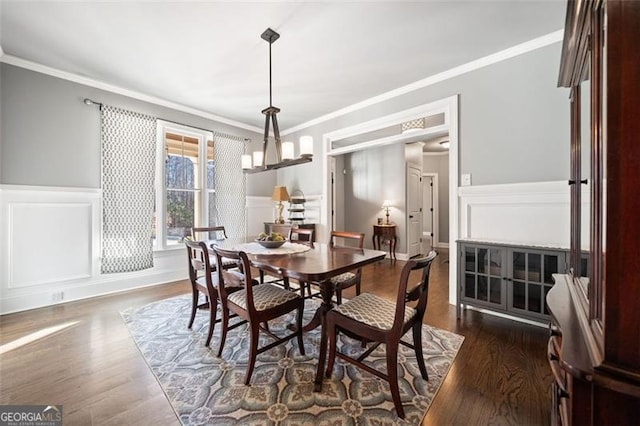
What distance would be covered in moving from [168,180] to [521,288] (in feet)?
14.9

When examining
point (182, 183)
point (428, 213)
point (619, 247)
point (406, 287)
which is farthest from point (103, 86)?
point (428, 213)

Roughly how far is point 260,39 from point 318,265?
85.2 inches

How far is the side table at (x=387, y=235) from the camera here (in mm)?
5457

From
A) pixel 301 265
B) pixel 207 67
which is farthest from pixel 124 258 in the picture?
pixel 301 265

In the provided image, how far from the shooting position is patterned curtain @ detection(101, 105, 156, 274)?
3260mm

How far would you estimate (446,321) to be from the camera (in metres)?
2.53

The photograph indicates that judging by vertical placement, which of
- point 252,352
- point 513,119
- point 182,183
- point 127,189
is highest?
point 513,119

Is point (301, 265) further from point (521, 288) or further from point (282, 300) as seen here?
point (521, 288)

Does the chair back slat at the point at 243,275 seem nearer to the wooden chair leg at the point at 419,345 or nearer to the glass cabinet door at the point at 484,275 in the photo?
the wooden chair leg at the point at 419,345

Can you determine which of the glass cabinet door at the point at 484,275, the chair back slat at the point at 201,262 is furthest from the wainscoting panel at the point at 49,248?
the glass cabinet door at the point at 484,275

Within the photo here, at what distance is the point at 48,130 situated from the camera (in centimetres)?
293

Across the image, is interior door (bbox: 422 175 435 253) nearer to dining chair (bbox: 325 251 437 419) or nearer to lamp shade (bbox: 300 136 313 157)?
lamp shade (bbox: 300 136 313 157)

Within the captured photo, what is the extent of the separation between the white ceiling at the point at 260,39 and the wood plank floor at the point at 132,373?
268 cm

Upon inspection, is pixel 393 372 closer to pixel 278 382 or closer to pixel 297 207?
pixel 278 382
